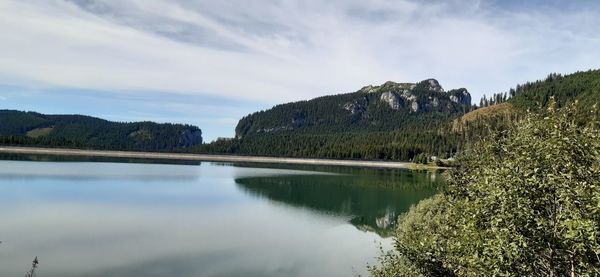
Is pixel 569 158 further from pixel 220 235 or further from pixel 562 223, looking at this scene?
pixel 220 235

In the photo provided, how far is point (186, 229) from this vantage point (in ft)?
162

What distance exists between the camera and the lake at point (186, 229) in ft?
113

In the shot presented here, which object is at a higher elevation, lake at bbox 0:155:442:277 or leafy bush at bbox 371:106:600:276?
leafy bush at bbox 371:106:600:276

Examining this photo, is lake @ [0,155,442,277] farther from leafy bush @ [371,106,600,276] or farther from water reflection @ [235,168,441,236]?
leafy bush @ [371,106,600,276]

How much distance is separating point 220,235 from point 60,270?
59.5ft

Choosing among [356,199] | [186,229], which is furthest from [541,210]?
[356,199]

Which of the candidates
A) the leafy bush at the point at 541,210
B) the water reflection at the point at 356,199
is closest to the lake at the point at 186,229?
the water reflection at the point at 356,199

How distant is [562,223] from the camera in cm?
1133

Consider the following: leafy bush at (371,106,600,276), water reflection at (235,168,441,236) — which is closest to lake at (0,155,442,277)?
water reflection at (235,168,441,236)

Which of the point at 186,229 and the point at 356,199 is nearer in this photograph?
the point at 186,229

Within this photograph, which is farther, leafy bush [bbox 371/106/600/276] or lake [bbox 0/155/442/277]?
lake [bbox 0/155/442/277]

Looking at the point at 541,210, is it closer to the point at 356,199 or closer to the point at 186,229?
the point at 186,229

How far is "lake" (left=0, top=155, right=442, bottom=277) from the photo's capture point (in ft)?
113

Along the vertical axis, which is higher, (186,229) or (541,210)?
(541,210)
